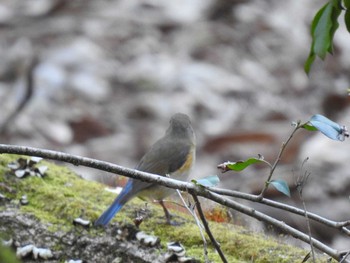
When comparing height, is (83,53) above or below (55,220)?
above

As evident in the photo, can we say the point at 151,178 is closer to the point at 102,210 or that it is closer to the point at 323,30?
the point at 323,30

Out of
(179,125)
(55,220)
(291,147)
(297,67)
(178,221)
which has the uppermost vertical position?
(297,67)

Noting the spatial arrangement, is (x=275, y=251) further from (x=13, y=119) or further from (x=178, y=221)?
(x=13, y=119)

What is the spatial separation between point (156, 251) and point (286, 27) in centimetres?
681

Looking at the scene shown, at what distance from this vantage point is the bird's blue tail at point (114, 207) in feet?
12.3

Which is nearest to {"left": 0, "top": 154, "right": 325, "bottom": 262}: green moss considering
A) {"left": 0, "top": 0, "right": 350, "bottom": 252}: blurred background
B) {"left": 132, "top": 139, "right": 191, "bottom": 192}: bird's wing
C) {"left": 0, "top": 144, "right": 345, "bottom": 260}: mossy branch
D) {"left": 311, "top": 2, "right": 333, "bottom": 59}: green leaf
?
{"left": 132, "top": 139, "right": 191, "bottom": 192}: bird's wing

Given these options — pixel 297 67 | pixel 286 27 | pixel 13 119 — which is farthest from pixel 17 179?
pixel 286 27

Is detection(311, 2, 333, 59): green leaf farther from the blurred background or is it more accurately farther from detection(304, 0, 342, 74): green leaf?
the blurred background

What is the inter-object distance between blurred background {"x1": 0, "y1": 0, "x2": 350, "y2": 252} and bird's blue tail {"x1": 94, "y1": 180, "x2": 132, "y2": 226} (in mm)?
2419

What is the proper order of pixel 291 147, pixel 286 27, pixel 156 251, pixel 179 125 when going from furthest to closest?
1. pixel 286 27
2. pixel 291 147
3. pixel 179 125
4. pixel 156 251

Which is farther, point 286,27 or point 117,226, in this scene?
point 286,27

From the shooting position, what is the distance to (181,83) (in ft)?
28.5

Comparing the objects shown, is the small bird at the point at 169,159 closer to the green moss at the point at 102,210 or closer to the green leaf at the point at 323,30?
the green moss at the point at 102,210

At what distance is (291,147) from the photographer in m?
7.42
